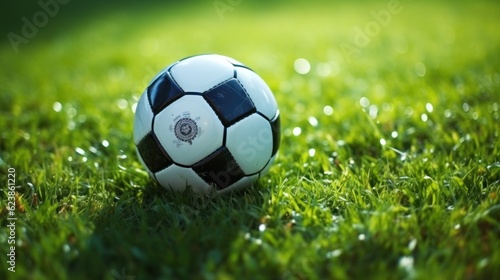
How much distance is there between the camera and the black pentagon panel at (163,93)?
2.72 metres

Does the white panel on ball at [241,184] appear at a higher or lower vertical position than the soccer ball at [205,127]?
lower

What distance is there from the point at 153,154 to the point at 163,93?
350 mm

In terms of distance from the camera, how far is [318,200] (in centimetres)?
269

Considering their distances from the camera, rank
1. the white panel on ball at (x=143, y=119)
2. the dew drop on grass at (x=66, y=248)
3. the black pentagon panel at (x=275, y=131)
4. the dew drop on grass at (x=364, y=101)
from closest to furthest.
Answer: the dew drop on grass at (x=66, y=248) → the white panel on ball at (x=143, y=119) → the black pentagon panel at (x=275, y=131) → the dew drop on grass at (x=364, y=101)

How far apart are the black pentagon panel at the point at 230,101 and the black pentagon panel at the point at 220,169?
0.18 metres

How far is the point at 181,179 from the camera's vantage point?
275cm

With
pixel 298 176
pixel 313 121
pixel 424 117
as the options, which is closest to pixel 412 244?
pixel 298 176

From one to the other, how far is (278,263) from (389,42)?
223 inches

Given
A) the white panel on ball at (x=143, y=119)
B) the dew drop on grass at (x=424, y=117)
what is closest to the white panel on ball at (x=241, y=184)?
the white panel on ball at (x=143, y=119)

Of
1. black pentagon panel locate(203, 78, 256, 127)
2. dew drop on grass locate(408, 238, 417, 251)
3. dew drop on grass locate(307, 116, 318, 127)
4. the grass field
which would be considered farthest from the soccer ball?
dew drop on grass locate(307, 116, 318, 127)

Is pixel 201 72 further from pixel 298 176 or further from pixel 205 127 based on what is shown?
pixel 298 176

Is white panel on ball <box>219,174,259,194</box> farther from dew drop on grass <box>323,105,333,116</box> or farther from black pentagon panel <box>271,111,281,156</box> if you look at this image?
dew drop on grass <box>323,105,333,116</box>

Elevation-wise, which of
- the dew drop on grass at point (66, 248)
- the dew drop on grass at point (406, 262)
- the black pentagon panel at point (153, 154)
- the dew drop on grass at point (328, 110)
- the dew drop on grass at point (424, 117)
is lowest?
the dew drop on grass at point (406, 262)

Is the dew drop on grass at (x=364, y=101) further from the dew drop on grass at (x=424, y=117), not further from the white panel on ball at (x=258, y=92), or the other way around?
the white panel on ball at (x=258, y=92)
